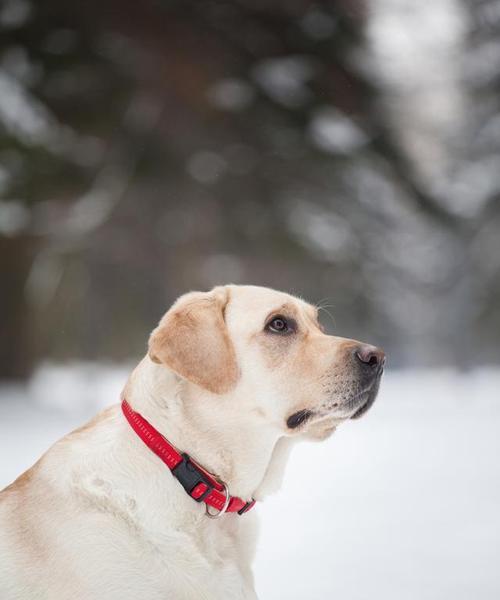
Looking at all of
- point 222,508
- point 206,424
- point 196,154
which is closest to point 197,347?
point 206,424

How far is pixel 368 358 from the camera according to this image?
2.50 metres

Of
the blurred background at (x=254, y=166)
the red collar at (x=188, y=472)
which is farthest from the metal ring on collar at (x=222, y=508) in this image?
the blurred background at (x=254, y=166)

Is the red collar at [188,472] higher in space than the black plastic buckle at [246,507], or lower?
higher

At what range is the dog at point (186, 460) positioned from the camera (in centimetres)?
217

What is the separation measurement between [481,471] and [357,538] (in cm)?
223

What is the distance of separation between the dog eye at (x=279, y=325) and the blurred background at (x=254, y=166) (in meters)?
2.97

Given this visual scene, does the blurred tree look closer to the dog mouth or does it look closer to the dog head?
the dog head

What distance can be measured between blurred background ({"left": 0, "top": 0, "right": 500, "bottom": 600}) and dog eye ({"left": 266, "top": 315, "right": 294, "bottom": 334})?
297 centimetres

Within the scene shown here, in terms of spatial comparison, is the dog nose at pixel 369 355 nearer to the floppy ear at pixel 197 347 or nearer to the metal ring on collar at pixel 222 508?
the floppy ear at pixel 197 347

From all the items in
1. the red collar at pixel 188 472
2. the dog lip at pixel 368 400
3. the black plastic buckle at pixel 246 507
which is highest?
the dog lip at pixel 368 400

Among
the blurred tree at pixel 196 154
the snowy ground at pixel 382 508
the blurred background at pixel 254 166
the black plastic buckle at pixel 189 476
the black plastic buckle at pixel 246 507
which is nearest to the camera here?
the black plastic buckle at pixel 189 476

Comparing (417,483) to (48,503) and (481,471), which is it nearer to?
(481,471)

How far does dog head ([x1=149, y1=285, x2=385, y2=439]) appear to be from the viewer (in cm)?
238

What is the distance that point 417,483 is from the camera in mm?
5422
